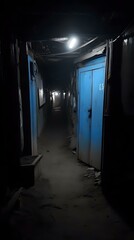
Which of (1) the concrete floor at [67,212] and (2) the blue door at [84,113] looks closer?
(1) the concrete floor at [67,212]

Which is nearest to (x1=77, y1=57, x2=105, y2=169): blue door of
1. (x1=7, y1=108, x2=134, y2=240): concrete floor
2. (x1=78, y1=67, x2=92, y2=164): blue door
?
(x1=78, y1=67, x2=92, y2=164): blue door

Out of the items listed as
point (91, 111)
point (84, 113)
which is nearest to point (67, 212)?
point (91, 111)

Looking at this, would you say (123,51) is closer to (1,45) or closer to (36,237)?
(1,45)

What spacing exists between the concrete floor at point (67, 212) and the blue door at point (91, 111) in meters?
0.54

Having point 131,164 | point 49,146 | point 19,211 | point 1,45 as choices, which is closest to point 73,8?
point 1,45

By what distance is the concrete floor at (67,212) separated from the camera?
2.28 m

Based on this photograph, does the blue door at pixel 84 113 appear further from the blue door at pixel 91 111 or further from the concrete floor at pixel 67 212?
the concrete floor at pixel 67 212

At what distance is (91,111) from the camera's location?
4332mm

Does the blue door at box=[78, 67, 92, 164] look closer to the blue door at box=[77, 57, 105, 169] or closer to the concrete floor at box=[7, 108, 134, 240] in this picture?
the blue door at box=[77, 57, 105, 169]

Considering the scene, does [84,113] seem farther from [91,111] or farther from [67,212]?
[67,212]

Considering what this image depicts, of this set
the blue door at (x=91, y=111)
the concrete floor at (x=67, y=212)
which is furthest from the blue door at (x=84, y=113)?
the concrete floor at (x=67, y=212)

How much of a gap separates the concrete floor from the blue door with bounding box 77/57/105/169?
54 cm

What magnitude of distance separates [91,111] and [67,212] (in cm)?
250

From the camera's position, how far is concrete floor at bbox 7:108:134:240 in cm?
228
